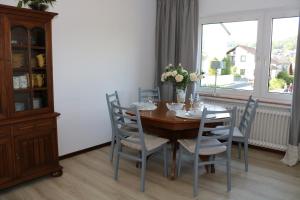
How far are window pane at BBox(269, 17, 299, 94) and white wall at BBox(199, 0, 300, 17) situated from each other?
0.22m

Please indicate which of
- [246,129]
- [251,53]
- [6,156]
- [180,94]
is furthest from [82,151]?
[251,53]

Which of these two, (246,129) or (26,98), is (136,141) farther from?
(246,129)

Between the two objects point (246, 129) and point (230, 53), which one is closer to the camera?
point (246, 129)

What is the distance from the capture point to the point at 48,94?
292cm

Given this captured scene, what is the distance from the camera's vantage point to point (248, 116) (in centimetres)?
339

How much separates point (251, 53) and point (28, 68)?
309cm

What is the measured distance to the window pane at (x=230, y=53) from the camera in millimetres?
4012

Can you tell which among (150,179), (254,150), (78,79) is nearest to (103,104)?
(78,79)

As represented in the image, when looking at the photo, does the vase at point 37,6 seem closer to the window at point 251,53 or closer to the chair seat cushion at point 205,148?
the chair seat cushion at point 205,148

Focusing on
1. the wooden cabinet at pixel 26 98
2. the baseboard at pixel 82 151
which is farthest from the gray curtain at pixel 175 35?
the wooden cabinet at pixel 26 98

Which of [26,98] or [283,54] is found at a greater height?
[283,54]

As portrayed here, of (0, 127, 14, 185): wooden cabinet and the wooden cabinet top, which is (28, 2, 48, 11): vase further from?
(0, 127, 14, 185): wooden cabinet

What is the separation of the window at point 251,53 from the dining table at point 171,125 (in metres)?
1.20

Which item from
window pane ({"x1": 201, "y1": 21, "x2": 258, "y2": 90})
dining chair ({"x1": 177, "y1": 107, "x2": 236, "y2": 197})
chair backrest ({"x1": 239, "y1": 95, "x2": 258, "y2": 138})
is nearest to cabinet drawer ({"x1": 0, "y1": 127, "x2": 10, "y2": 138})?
dining chair ({"x1": 177, "y1": 107, "x2": 236, "y2": 197})
